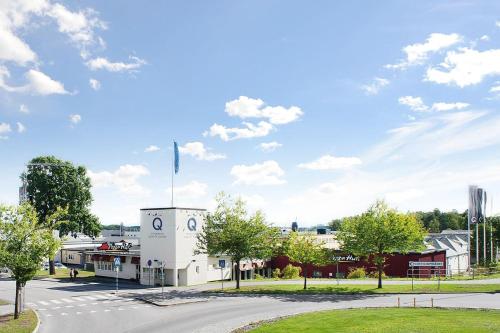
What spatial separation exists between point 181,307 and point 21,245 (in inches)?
474

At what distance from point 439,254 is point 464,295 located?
29.0 m

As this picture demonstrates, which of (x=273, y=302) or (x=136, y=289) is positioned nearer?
(x=273, y=302)

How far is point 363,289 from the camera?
4059cm

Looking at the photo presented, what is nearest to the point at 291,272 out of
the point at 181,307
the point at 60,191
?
the point at 181,307

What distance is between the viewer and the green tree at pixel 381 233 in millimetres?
41938

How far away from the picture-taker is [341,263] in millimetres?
64438

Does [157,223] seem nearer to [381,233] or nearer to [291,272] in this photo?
[291,272]

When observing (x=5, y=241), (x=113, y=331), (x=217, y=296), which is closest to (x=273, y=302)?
(x=217, y=296)

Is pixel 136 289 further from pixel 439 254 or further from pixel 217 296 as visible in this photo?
pixel 439 254

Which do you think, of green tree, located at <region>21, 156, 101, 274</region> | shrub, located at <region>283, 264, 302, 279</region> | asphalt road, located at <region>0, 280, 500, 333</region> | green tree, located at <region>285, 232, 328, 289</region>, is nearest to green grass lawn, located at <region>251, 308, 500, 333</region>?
asphalt road, located at <region>0, 280, 500, 333</region>

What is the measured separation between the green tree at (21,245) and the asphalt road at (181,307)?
3509mm

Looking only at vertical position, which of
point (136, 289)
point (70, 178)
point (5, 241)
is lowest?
point (136, 289)

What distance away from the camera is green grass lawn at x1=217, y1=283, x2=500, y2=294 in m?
38.8

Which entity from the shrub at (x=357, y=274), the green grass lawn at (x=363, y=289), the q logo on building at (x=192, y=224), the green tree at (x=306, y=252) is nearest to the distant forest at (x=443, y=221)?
the shrub at (x=357, y=274)
